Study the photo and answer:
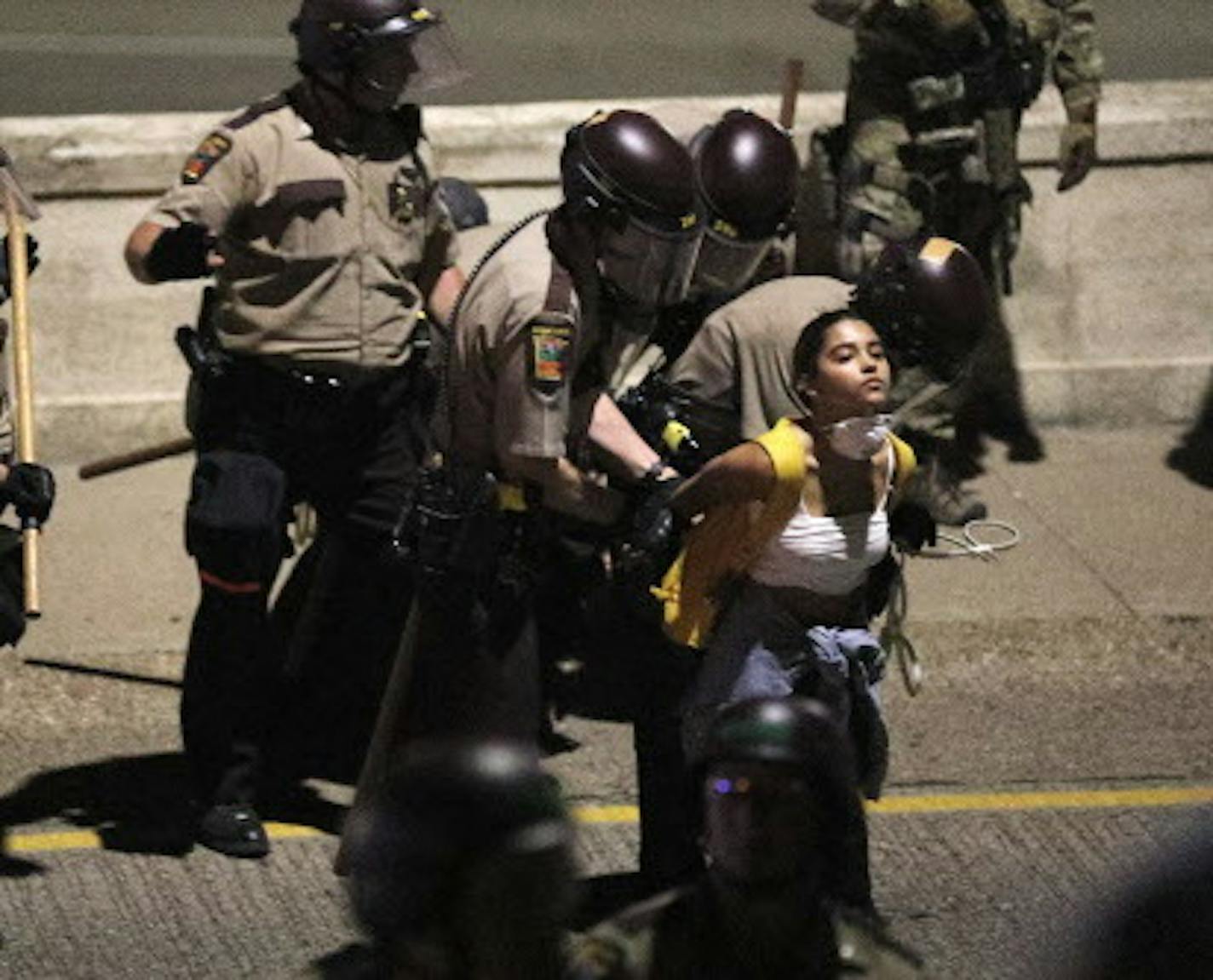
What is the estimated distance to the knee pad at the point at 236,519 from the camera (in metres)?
7.56

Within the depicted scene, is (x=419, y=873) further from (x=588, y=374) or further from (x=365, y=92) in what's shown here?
(x=365, y=92)

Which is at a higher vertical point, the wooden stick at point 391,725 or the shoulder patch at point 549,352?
the shoulder patch at point 549,352

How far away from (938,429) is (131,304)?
275 cm

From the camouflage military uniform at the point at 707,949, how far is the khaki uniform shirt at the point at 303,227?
3359 millimetres

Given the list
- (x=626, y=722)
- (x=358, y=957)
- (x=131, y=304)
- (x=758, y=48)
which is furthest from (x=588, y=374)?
(x=758, y=48)

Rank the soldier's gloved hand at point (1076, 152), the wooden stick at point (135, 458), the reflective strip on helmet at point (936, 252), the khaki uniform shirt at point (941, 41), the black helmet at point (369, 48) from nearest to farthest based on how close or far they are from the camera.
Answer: the reflective strip on helmet at point (936, 252), the black helmet at point (369, 48), the wooden stick at point (135, 458), the khaki uniform shirt at point (941, 41), the soldier's gloved hand at point (1076, 152)

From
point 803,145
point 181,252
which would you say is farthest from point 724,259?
point 803,145

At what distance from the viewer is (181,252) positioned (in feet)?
24.2

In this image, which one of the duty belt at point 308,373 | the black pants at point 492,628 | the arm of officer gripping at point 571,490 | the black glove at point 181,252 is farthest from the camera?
the duty belt at point 308,373

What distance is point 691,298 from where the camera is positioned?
7988 mm

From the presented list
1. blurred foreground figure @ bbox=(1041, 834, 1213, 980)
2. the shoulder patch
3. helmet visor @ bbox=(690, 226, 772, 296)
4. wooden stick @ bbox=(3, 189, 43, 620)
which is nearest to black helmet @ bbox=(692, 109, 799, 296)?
helmet visor @ bbox=(690, 226, 772, 296)

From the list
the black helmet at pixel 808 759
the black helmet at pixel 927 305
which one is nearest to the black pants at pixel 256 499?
the black helmet at pixel 927 305

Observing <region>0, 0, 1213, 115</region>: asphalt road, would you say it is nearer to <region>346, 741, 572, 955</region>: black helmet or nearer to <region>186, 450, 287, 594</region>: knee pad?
<region>186, 450, 287, 594</region>: knee pad

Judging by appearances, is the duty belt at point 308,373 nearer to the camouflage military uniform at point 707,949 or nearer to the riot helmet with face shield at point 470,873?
the camouflage military uniform at point 707,949
